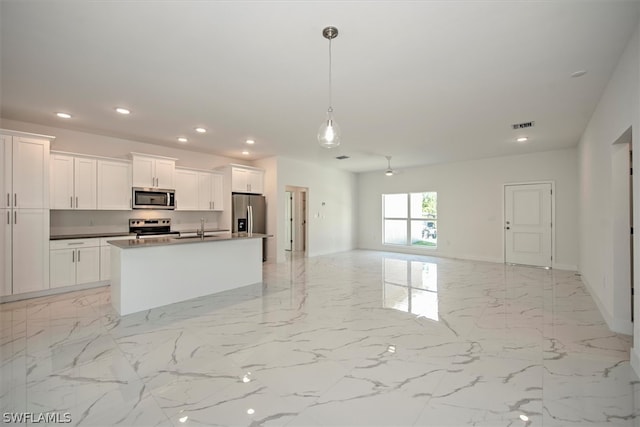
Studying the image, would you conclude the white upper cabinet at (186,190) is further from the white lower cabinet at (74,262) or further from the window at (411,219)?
the window at (411,219)

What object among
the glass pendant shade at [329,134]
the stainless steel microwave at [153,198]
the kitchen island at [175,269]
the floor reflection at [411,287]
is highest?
the glass pendant shade at [329,134]

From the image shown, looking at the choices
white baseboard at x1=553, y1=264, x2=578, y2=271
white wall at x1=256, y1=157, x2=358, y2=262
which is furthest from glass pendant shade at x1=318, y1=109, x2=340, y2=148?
white baseboard at x1=553, y1=264, x2=578, y2=271

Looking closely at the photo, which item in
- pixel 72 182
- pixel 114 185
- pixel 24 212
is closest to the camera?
pixel 24 212

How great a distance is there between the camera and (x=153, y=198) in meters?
5.66

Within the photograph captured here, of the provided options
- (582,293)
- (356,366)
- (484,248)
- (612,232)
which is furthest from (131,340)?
(484,248)

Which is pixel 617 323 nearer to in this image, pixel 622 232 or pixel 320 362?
pixel 622 232

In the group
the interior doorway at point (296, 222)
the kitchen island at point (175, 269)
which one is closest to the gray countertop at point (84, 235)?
the kitchen island at point (175, 269)

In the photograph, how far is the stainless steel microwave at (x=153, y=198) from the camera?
5418 millimetres

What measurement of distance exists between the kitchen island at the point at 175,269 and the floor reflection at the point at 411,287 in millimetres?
2374

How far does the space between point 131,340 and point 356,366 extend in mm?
2213

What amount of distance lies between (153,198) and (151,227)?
66cm

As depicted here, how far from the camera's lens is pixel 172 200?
5918mm

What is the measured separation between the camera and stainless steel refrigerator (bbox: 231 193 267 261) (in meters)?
6.76

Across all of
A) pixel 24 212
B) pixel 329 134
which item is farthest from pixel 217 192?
pixel 329 134
